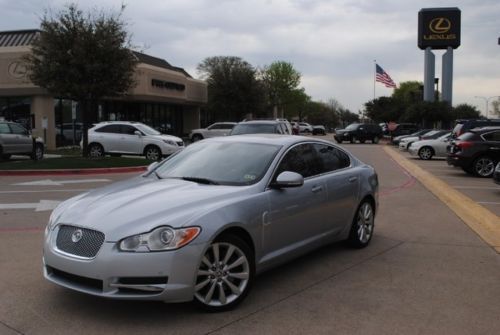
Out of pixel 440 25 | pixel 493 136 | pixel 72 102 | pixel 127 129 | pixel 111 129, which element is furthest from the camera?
pixel 440 25

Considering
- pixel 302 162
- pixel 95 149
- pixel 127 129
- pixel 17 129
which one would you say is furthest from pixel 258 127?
pixel 302 162

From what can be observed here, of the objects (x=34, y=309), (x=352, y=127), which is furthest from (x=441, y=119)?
(x=34, y=309)

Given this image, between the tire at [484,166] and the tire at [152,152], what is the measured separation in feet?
39.6

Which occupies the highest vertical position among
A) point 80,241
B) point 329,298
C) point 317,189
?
point 317,189

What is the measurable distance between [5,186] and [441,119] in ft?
144

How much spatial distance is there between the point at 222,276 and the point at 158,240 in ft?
2.37

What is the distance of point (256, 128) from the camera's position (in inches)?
760

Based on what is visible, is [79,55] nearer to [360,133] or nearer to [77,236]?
[77,236]

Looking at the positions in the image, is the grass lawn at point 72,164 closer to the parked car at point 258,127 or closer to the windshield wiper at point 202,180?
the parked car at point 258,127

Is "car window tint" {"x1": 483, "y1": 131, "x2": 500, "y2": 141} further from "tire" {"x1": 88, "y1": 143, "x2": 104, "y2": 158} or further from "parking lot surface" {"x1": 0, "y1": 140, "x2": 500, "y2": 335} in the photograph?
"tire" {"x1": 88, "y1": 143, "x2": 104, "y2": 158}

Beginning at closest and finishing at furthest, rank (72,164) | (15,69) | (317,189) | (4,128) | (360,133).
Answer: (317,189) < (72,164) < (4,128) < (15,69) < (360,133)

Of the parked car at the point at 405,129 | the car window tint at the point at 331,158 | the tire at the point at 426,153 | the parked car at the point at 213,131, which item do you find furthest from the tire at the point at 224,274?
the parked car at the point at 405,129

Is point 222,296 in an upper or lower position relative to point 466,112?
lower

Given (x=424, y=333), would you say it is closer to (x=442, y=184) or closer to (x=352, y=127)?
(x=442, y=184)
